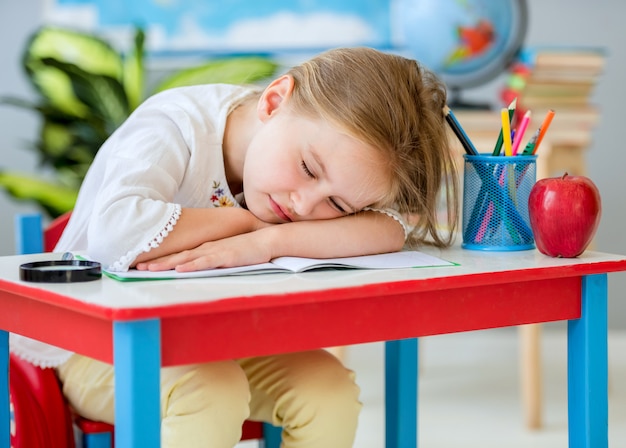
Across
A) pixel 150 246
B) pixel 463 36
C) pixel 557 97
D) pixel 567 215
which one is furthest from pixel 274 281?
pixel 463 36

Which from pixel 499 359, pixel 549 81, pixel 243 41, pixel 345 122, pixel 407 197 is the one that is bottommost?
pixel 499 359

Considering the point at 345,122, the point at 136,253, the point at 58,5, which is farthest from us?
the point at 58,5

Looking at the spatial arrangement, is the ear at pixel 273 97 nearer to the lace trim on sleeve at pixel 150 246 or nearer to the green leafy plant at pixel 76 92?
the lace trim on sleeve at pixel 150 246

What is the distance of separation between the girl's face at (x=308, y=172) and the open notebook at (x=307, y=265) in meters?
0.09

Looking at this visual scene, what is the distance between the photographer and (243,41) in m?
3.15

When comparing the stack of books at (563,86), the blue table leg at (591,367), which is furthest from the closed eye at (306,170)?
the stack of books at (563,86)

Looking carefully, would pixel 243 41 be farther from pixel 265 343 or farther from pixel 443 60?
pixel 265 343

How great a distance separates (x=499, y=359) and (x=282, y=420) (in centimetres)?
188

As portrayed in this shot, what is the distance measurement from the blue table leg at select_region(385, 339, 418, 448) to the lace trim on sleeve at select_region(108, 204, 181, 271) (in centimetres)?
49

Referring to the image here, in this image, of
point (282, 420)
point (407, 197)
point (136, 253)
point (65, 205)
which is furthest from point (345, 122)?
point (65, 205)

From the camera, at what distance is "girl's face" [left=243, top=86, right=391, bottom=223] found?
4.26ft

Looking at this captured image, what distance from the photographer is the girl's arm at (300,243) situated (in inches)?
46.9

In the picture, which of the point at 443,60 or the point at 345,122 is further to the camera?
the point at 443,60

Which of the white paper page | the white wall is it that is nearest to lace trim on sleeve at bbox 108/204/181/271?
the white paper page
